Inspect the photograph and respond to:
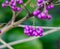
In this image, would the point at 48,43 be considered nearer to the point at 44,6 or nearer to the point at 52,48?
the point at 52,48

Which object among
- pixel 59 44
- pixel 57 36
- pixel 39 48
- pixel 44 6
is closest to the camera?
pixel 44 6

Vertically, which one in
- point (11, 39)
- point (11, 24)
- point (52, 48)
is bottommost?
point (52, 48)

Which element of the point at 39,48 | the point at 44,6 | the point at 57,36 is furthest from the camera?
the point at 57,36

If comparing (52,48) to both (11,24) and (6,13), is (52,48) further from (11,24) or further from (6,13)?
(11,24)

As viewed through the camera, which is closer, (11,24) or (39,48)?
(11,24)

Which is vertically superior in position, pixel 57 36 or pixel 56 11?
pixel 56 11

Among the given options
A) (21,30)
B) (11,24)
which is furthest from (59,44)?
(11,24)

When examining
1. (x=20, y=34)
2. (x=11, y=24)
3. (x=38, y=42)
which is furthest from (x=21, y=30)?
(x=11, y=24)

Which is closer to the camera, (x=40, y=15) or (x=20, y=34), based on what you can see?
(x=40, y=15)

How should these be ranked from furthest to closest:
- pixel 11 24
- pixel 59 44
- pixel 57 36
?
pixel 59 44 → pixel 57 36 → pixel 11 24
